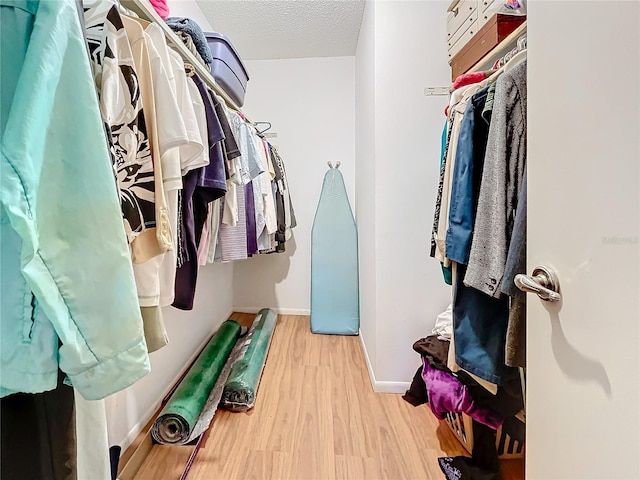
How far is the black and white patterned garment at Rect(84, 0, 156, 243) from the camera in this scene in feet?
1.86

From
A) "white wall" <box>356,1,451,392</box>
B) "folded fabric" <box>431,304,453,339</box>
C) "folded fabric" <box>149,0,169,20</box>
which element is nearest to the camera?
Result: "folded fabric" <box>149,0,169,20</box>

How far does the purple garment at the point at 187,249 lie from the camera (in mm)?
863

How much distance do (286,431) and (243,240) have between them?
911 millimetres

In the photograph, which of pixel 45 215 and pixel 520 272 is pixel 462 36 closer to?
pixel 520 272

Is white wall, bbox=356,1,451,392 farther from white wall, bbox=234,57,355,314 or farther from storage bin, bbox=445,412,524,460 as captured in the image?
white wall, bbox=234,57,355,314

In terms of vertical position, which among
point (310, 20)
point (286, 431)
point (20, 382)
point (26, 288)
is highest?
point (310, 20)

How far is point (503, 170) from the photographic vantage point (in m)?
0.75

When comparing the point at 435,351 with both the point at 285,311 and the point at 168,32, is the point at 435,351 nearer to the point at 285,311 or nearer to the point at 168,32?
the point at 168,32

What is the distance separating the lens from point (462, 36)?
53.1 inches

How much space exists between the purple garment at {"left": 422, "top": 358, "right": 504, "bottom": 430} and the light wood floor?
0.73 feet

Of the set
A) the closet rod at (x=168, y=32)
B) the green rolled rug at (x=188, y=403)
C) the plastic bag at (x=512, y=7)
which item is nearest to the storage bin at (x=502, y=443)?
the green rolled rug at (x=188, y=403)

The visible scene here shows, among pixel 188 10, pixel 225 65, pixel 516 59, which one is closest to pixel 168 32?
pixel 225 65

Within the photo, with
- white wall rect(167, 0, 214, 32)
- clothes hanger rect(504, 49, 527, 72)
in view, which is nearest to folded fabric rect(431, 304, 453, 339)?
clothes hanger rect(504, 49, 527, 72)

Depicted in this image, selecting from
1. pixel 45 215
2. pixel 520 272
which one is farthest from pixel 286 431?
pixel 45 215
